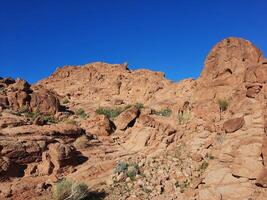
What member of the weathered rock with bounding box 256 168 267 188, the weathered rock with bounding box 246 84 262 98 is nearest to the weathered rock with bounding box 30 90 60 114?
the weathered rock with bounding box 246 84 262 98

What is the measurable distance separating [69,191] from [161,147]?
19.7 feet

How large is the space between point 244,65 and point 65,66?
105 feet

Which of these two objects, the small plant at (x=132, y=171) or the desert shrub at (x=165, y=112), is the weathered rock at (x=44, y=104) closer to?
the desert shrub at (x=165, y=112)

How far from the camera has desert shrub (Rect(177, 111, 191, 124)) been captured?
1909cm

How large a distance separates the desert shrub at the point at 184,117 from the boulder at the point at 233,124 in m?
3.56

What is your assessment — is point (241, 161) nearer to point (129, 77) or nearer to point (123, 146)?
point (123, 146)

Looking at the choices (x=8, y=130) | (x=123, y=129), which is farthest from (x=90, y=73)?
(x=8, y=130)

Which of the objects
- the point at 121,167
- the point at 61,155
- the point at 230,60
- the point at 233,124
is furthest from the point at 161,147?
the point at 230,60

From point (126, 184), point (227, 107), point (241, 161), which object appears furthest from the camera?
point (227, 107)

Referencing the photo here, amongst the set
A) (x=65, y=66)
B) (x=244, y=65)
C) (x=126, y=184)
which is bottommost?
(x=126, y=184)

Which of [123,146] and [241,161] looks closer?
[241,161]

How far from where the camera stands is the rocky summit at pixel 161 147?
13.1 meters

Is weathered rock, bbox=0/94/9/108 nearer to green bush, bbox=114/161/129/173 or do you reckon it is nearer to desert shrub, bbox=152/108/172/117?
desert shrub, bbox=152/108/172/117

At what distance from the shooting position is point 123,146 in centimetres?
1861
